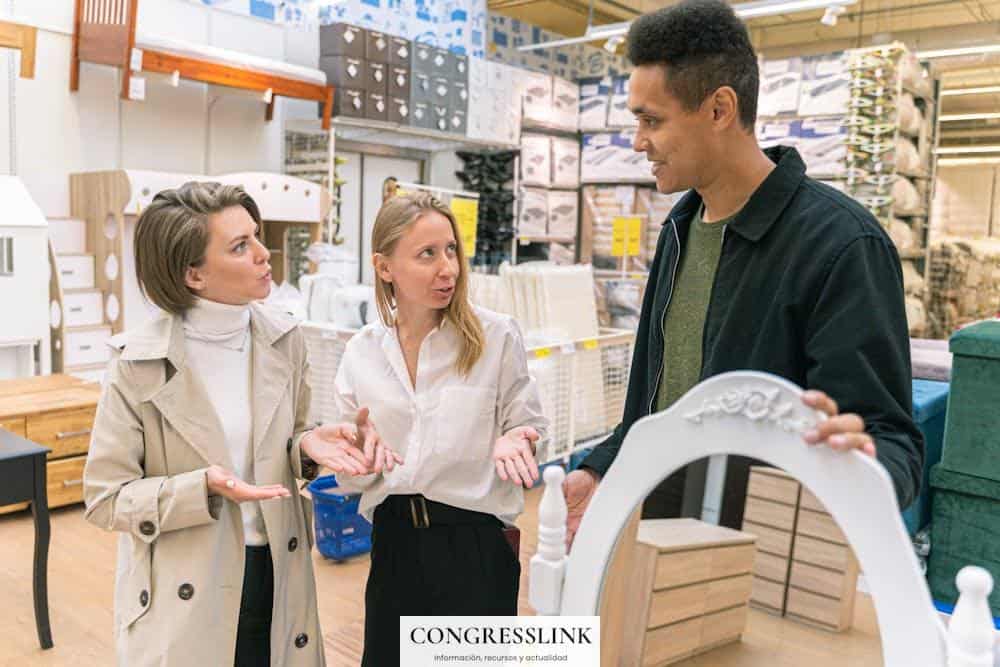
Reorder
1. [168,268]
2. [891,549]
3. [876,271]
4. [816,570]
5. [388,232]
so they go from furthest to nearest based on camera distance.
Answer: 1. [388,232]
2. [168,268]
3. [876,271]
4. [816,570]
5. [891,549]

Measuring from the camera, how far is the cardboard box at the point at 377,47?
6.63 m

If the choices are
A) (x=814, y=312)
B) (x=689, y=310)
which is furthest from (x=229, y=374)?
(x=814, y=312)

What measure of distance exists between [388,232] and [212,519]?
0.73 metres

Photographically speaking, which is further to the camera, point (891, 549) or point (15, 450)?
point (15, 450)

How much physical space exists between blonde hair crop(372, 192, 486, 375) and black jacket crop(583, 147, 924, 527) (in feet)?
1.56

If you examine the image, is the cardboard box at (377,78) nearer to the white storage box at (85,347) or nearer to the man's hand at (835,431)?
the white storage box at (85,347)

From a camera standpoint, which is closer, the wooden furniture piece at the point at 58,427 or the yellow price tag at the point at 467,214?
the wooden furniture piece at the point at 58,427

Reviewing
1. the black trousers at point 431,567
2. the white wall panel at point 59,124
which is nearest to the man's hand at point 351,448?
the black trousers at point 431,567

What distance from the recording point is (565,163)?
905 cm

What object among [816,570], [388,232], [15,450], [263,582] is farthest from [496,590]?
[15,450]

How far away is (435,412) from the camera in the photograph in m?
1.80

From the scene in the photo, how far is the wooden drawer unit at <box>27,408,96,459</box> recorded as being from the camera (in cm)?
441

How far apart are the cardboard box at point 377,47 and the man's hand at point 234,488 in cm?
564

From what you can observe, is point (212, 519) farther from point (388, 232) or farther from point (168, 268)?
point (388, 232)
